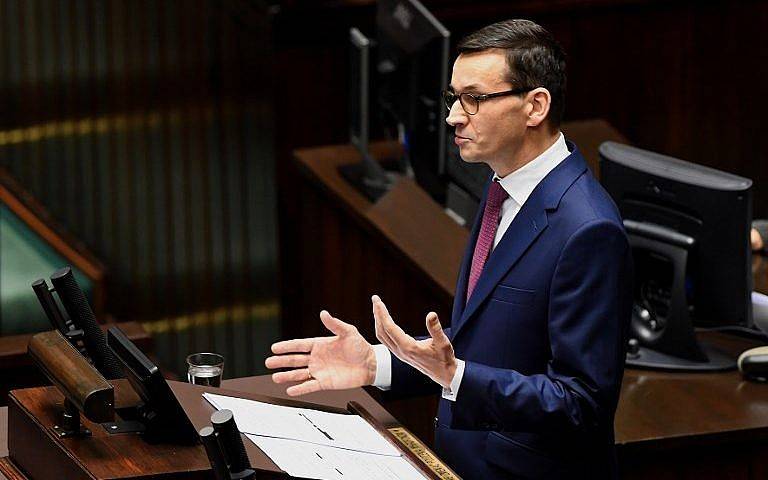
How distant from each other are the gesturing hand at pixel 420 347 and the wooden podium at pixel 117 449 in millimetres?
141

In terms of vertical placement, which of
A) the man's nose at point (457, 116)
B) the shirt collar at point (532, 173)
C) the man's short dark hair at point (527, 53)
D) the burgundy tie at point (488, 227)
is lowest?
the burgundy tie at point (488, 227)

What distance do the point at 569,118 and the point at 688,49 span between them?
0.45m

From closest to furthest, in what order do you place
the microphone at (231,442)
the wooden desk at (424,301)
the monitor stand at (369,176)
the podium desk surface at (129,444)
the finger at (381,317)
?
the microphone at (231,442) → the podium desk surface at (129,444) → the finger at (381,317) → the wooden desk at (424,301) → the monitor stand at (369,176)

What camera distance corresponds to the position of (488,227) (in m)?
2.29

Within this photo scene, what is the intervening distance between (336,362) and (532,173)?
15.9 inches

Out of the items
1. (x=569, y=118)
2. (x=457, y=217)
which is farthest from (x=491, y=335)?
(x=569, y=118)

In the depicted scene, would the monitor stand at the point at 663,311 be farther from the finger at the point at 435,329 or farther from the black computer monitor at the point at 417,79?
the finger at the point at 435,329

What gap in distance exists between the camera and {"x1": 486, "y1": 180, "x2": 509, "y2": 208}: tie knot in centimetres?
227

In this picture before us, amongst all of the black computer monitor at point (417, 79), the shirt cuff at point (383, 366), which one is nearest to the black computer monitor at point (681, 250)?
the black computer monitor at point (417, 79)

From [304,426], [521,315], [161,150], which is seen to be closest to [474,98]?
[521,315]

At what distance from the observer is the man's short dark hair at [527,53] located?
2166mm

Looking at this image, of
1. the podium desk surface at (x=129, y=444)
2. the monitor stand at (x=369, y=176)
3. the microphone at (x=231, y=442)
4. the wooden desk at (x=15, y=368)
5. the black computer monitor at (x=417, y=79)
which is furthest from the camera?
the monitor stand at (x=369, y=176)

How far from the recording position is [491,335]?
2.21 meters

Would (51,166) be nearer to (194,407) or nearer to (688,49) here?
(688,49)
